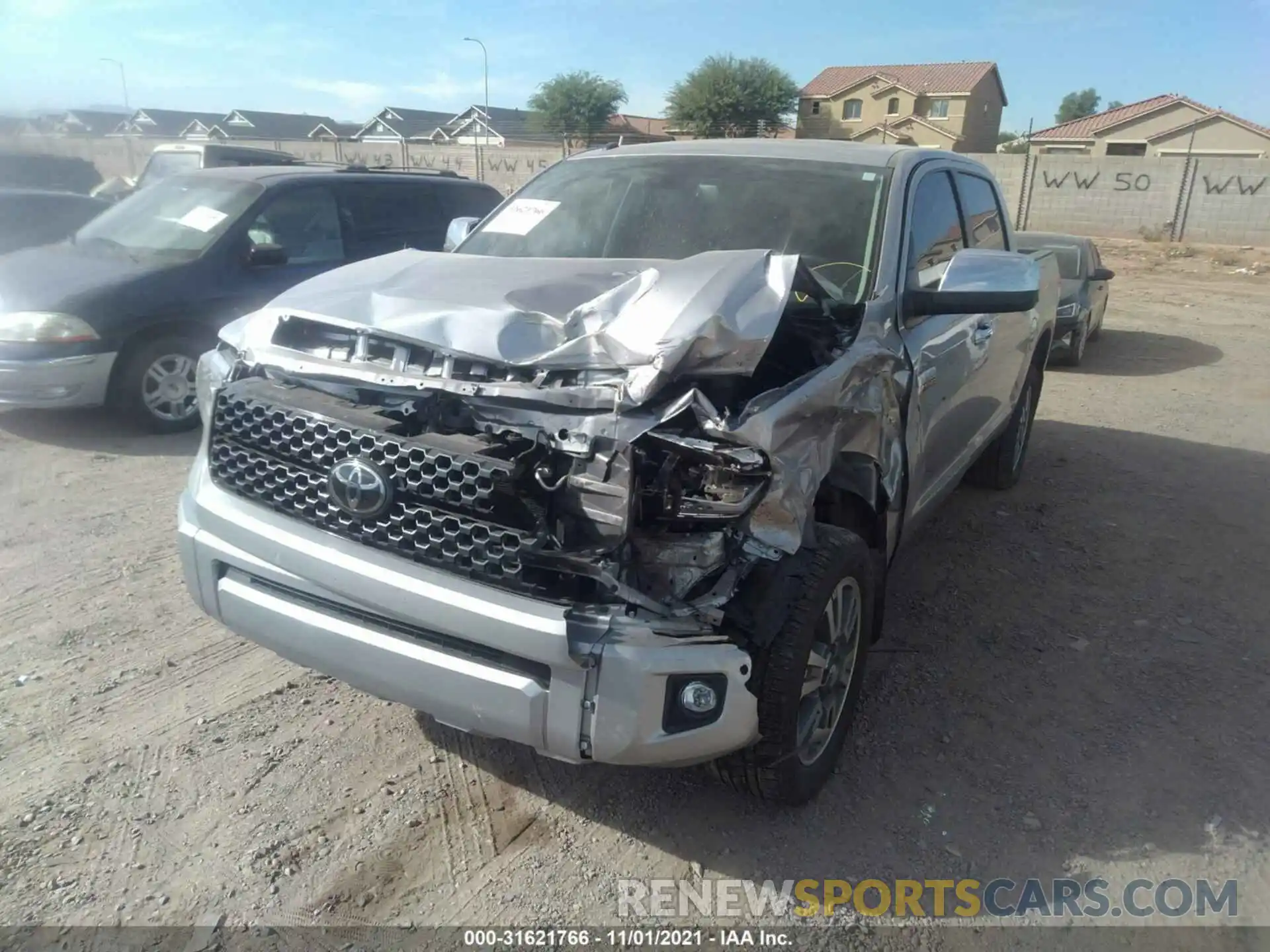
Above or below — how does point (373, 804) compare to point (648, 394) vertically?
below

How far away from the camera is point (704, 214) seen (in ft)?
12.0

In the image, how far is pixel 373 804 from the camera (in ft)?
9.03

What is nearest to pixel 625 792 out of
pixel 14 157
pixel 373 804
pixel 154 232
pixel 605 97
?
pixel 373 804

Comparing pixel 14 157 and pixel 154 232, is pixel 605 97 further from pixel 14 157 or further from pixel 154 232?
pixel 154 232

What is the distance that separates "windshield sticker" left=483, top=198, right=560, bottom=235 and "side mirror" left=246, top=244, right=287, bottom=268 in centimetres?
272

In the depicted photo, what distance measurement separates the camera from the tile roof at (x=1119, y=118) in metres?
47.0

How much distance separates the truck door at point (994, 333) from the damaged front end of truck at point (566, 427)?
1914mm

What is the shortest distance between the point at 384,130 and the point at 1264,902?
69080 mm

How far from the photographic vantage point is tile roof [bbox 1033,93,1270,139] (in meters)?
47.0

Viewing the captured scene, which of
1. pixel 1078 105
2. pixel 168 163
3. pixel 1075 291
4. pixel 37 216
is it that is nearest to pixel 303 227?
pixel 37 216

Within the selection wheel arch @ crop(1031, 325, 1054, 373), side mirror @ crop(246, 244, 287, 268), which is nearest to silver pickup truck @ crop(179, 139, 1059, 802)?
wheel arch @ crop(1031, 325, 1054, 373)

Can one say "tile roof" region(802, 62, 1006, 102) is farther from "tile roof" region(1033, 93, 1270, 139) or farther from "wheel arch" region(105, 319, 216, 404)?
"wheel arch" region(105, 319, 216, 404)

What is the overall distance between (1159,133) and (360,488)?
56.6 metres

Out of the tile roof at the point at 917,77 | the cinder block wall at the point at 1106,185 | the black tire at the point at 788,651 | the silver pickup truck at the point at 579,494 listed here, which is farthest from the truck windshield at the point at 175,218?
the tile roof at the point at 917,77
